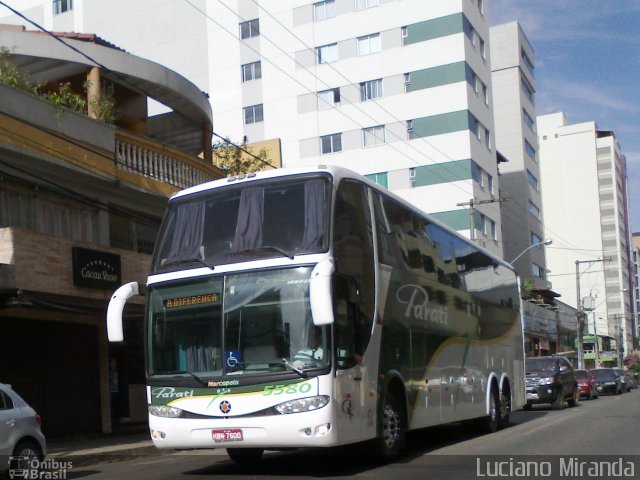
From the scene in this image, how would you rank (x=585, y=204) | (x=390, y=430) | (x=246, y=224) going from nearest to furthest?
(x=246, y=224), (x=390, y=430), (x=585, y=204)

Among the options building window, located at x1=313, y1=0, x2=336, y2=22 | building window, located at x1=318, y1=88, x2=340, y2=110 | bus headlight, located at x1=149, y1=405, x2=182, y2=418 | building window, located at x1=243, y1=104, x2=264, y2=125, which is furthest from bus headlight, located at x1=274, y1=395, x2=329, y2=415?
building window, located at x1=313, y1=0, x2=336, y2=22

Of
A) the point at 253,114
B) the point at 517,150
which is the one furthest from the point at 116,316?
the point at 517,150

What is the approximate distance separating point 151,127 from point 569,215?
102757 millimetres

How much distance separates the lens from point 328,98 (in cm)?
5397

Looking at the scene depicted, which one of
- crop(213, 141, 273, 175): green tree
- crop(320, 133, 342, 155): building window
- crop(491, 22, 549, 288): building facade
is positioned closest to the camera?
crop(213, 141, 273, 175): green tree

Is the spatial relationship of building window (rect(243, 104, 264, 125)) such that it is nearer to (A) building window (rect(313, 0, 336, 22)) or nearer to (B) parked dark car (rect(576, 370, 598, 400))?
(A) building window (rect(313, 0, 336, 22))

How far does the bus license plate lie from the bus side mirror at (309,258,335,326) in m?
1.91

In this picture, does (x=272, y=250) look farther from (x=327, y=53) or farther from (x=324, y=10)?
(x=324, y=10)

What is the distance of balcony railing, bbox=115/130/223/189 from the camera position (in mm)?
20250

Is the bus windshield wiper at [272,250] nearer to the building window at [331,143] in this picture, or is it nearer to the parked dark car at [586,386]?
the parked dark car at [586,386]

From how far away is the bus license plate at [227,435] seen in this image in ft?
34.2

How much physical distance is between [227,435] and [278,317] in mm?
1592

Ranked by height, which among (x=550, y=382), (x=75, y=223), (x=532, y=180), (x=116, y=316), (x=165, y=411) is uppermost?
(x=532, y=180)

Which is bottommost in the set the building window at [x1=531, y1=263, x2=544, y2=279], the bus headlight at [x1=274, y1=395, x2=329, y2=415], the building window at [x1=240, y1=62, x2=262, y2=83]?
the bus headlight at [x1=274, y1=395, x2=329, y2=415]
